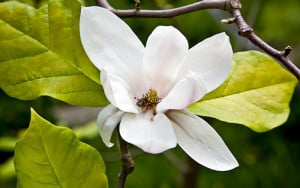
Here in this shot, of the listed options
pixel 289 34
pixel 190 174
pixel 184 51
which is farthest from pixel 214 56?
pixel 289 34

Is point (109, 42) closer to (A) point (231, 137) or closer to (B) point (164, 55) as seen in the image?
(B) point (164, 55)

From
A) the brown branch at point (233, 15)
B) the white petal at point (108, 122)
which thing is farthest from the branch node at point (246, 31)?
the white petal at point (108, 122)

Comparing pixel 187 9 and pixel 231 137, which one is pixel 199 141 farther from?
pixel 231 137

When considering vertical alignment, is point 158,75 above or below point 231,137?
above

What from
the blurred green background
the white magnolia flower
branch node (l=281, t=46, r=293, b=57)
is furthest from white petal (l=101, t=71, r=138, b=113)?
the blurred green background

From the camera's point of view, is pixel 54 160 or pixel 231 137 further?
pixel 231 137

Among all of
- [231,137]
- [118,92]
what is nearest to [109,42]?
[118,92]

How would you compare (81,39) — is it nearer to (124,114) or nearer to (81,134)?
(124,114)
